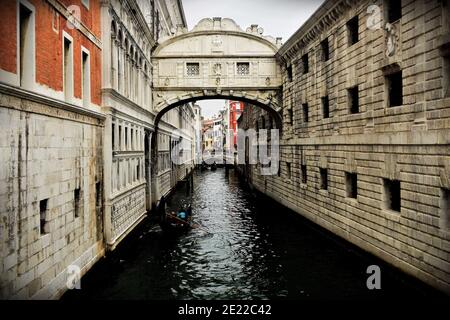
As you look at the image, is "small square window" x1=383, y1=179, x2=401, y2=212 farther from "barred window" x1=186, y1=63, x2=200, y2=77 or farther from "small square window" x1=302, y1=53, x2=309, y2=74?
"barred window" x1=186, y1=63, x2=200, y2=77

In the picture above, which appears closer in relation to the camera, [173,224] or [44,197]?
[44,197]

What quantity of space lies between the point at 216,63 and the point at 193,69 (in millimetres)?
1312

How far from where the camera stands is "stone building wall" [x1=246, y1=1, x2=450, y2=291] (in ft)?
29.4

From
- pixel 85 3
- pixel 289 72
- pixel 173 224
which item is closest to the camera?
pixel 85 3

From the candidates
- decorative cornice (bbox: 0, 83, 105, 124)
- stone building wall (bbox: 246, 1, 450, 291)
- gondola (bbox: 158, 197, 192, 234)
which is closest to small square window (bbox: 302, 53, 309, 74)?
stone building wall (bbox: 246, 1, 450, 291)

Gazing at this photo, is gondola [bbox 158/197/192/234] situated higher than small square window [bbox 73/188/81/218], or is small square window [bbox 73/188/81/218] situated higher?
small square window [bbox 73/188/81/218]

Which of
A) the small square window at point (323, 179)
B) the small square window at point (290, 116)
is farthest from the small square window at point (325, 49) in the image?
the small square window at point (290, 116)

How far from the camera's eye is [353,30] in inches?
540

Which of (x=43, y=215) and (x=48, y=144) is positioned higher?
(x=48, y=144)

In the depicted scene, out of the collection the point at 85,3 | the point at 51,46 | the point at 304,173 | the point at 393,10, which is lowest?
the point at 304,173

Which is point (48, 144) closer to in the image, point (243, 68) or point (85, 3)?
point (85, 3)

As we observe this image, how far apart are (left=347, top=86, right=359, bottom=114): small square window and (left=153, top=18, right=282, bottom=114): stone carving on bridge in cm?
875

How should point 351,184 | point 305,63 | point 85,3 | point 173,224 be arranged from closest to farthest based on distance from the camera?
point 85,3, point 351,184, point 173,224, point 305,63

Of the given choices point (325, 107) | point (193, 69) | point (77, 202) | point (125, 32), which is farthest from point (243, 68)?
point (77, 202)
